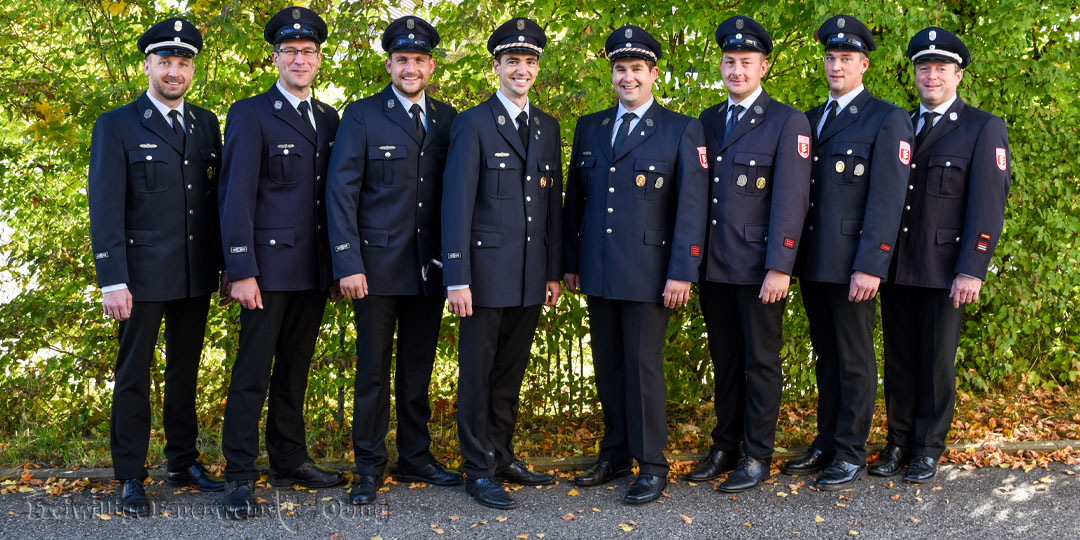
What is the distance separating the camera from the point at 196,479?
4.29 meters

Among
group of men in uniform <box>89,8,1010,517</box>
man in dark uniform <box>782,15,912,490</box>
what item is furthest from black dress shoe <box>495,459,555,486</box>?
man in dark uniform <box>782,15,912,490</box>

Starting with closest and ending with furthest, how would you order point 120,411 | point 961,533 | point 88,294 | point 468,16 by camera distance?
point 961,533, point 120,411, point 468,16, point 88,294

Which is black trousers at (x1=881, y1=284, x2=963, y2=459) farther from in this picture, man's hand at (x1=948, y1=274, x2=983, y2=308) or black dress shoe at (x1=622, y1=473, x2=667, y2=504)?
black dress shoe at (x1=622, y1=473, x2=667, y2=504)

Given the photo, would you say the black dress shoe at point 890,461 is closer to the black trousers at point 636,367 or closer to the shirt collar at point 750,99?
the black trousers at point 636,367

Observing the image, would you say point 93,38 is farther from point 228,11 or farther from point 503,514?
point 503,514

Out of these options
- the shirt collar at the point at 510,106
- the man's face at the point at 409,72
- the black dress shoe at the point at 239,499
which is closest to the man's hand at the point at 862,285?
the shirt collar at the point at 510,106

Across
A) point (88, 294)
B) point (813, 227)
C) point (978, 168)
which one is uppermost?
point (978, 168)

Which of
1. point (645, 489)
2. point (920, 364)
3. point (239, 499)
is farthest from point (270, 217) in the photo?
point (920, 364)

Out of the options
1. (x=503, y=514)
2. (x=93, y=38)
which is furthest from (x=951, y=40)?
(x=93, y=38)

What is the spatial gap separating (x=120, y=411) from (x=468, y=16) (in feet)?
8.10

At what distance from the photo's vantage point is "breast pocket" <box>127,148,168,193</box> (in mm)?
3924

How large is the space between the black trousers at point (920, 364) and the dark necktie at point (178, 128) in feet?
10.7

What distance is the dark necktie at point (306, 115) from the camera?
4.07 metres

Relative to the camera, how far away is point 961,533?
3.76 meters
